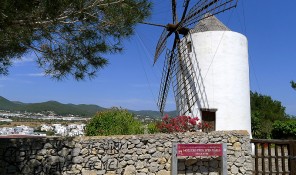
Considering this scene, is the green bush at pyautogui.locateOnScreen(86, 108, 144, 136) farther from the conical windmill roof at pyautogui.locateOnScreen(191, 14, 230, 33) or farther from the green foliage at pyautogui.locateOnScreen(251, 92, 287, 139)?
the green foliage at pyautogui.locateOnScreen(251, 92, 287, 139)

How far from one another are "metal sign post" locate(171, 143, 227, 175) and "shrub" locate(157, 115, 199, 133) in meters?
0.95

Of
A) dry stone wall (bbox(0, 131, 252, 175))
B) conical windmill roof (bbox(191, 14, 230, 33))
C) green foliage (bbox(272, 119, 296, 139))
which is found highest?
conical windmill roof (bbox(191, 14, 230, 33))

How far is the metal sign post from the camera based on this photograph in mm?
8047

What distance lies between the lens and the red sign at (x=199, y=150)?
811 cm

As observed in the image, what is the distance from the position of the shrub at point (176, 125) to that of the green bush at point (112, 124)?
79 cm

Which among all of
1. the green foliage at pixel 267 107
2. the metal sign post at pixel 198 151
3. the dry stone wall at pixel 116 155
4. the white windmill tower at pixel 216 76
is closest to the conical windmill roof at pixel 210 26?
the white windmill tower at pixel 216 76

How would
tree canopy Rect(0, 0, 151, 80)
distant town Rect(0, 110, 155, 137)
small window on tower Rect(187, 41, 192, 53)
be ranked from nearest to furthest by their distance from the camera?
tree canopy Rect(0, 0, 151, 80), distant town Rect(0, 110, 155, 137), small window on tower Rect(187, 41, 192, 53)

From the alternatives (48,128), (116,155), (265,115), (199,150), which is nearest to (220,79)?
(199,150)

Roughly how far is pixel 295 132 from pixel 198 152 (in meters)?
10.9

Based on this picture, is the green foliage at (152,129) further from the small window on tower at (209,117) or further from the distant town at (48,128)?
the small window on tower at (209,117)

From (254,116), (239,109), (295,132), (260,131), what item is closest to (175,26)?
(239,109)

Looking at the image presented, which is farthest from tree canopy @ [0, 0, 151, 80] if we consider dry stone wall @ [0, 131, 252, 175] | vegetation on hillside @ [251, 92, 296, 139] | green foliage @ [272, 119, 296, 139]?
vegetation on hillside @ [251, 92, 296, 139]

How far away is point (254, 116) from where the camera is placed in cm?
2122

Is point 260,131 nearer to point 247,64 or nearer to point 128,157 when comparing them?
point 247,64
